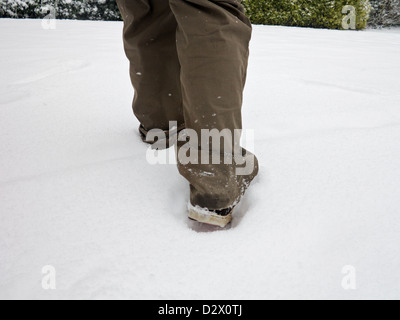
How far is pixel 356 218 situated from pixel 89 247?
619 millimetres

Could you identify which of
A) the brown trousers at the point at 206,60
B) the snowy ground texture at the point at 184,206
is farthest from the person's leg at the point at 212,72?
the snowy ground texture at the point at 184,206

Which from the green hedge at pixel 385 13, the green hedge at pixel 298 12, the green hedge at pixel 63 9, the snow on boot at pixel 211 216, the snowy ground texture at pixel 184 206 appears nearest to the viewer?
the snowy ground texture at pixel 184 206

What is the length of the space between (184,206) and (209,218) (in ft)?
0.36

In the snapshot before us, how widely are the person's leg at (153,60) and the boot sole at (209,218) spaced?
0.38 meters

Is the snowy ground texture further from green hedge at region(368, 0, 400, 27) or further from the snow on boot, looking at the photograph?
green hedge at region(368, 0, 400, 27)

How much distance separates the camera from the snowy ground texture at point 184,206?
60cm

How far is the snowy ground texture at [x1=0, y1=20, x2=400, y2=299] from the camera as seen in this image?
598 millimetres

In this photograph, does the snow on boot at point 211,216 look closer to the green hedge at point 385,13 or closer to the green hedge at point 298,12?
the green hedge at point 298,12

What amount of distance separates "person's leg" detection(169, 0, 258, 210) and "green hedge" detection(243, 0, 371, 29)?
4.65 meters

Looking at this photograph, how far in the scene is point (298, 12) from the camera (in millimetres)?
4809

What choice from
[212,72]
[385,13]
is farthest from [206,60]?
[385,13]

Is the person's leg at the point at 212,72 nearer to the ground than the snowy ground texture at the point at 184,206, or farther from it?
farther from it

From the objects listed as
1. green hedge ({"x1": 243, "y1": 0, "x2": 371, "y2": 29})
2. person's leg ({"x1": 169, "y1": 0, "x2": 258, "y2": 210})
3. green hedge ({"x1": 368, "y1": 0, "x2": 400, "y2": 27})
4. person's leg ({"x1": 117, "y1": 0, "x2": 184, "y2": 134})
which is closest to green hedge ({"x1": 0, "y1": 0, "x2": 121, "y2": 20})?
green hedge ({"x1": 243, "y1": 0, "x2": 371, "y2": 29})

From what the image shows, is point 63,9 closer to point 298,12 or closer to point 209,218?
point 298,12
